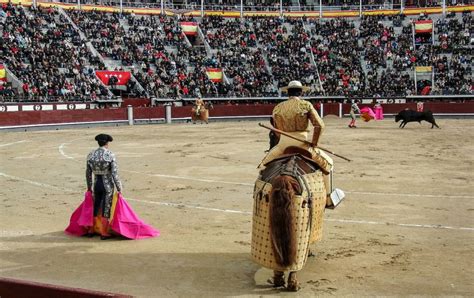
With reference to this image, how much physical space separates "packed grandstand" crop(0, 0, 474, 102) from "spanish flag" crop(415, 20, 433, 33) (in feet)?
0.22

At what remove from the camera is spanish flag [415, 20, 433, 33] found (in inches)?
1580

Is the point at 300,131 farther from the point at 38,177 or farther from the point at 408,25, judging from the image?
the point at 408,25

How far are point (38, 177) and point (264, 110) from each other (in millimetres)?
24350

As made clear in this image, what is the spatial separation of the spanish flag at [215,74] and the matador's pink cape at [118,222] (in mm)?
29822

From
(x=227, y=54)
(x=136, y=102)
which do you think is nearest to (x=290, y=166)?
(x=136, y=102)

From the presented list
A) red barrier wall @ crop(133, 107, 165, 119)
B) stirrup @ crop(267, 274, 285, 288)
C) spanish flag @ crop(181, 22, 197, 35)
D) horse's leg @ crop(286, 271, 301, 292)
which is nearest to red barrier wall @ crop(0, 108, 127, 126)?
red barrier wall @ crop(133, 107, 165, 119)

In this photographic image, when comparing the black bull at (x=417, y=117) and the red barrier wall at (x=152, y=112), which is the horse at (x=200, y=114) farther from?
the black bull at (x=417, y=117)

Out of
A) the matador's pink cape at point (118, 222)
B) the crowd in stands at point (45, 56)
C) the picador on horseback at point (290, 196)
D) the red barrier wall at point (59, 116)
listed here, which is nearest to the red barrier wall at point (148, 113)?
the red barrier wall at point (59, 116)

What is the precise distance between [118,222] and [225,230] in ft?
4.15

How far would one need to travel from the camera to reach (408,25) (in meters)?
41.3

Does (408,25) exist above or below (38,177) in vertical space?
above

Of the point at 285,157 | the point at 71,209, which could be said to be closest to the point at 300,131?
the point at 285,157

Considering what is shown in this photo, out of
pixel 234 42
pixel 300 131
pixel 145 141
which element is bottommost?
pixel 145 141

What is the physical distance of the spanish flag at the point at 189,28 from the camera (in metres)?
40.0
